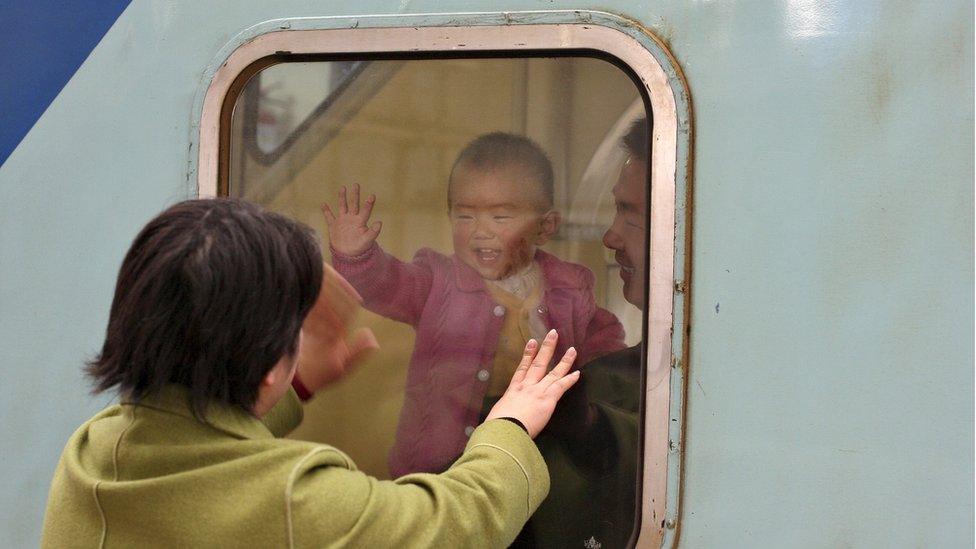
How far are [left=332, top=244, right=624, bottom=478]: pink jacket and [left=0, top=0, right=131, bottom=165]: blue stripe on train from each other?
621 millimetres

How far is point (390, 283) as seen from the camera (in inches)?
64.9

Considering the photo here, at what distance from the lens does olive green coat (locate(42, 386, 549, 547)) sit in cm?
113

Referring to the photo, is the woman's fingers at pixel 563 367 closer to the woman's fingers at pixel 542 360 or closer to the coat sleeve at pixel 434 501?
the woman's fingers at pixel 542 360

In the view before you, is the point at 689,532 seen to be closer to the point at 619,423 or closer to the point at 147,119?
the point at 619,423

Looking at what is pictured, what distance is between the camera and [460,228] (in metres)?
1.62

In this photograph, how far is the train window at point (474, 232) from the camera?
1.52 m

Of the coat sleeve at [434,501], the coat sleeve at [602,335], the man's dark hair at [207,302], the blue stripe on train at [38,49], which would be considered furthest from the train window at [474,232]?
the man's dark hair at [207,302]

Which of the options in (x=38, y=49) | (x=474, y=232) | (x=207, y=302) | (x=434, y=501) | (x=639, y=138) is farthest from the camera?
(x=38, y=49)

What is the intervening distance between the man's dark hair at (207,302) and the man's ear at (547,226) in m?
0.49

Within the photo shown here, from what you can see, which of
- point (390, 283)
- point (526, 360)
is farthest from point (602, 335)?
point (390, 283)

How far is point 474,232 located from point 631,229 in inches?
10.4

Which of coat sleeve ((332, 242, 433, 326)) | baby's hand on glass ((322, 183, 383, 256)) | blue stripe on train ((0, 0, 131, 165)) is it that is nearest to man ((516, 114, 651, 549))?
coat sleeve ((332, 242, 433, 326))

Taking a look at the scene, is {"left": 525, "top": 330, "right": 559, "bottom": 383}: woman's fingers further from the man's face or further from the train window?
the man's face

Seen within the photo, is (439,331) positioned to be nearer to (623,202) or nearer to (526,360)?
(526,360)
